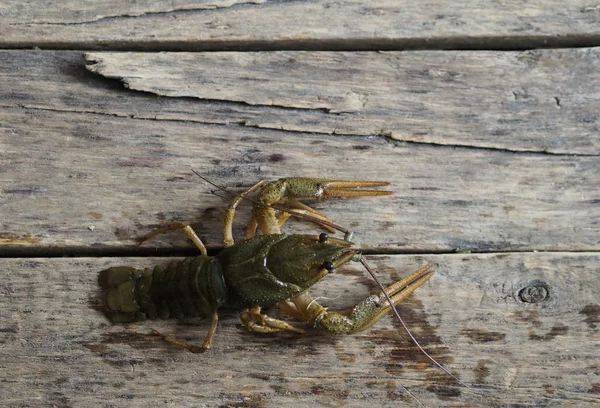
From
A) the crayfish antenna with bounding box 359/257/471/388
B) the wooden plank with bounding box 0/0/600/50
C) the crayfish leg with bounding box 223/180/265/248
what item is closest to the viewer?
the crayfish antenna with bounding box 359/257/471/388

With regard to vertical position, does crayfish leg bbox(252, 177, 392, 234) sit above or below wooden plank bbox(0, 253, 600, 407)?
above

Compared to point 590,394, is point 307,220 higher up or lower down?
higher up

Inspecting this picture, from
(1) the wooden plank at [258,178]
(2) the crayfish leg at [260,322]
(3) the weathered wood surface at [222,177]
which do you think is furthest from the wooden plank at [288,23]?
(2) the crayfish leg at [260,322]

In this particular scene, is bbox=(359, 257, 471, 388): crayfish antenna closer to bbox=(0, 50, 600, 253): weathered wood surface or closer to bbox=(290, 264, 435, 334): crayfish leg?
bbox=(290, 264, 435, 334): crayfish leg

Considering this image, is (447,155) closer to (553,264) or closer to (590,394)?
(553,264)

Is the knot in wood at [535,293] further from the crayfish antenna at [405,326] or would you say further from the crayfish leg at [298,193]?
the crayfish leg at [298,193]

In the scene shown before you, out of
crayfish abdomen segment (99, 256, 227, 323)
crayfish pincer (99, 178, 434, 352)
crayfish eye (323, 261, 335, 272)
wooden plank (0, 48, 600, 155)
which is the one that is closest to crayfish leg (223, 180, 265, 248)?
crayfish pincer (99, 178, 434, 352)

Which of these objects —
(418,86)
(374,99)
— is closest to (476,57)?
(418,86)

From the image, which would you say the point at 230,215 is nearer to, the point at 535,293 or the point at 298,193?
the point at 298,193
